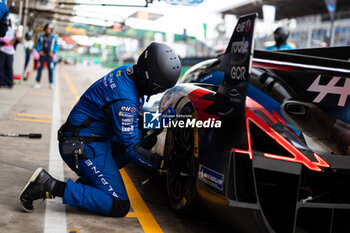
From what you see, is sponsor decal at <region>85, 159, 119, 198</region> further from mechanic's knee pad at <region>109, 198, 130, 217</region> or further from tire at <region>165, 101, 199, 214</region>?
tire at <region>165, 101, 199, 214</region>

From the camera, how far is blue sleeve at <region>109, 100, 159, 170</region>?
123 inches

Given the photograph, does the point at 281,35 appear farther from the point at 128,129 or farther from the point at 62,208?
the point at 62,208

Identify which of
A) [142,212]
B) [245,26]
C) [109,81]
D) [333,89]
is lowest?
[142,212]

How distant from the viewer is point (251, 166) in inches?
98.7

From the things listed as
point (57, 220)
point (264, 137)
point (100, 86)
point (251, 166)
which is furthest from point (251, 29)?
point (57, 220)

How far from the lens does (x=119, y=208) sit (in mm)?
3203

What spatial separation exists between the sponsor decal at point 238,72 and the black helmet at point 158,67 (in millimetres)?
662

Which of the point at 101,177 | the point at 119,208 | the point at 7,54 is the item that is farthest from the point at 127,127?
the point at 7,54

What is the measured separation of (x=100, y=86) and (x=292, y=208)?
1.71 metres

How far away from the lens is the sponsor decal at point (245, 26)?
2579 millimetres

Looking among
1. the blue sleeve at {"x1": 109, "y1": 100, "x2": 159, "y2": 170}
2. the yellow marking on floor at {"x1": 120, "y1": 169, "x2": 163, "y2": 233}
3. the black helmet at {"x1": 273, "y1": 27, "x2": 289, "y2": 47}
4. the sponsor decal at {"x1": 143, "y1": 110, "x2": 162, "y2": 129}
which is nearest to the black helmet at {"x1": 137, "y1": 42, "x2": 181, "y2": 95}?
the blue sleeve at {"x1": 109, "y1": 100, "x2": 159, "y2": 170}

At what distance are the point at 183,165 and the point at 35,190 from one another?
1.12 m

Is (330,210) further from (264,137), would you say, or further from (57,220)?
(57,220)

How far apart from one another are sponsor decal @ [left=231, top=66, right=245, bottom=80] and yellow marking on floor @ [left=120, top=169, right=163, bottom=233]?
1.25 metres
